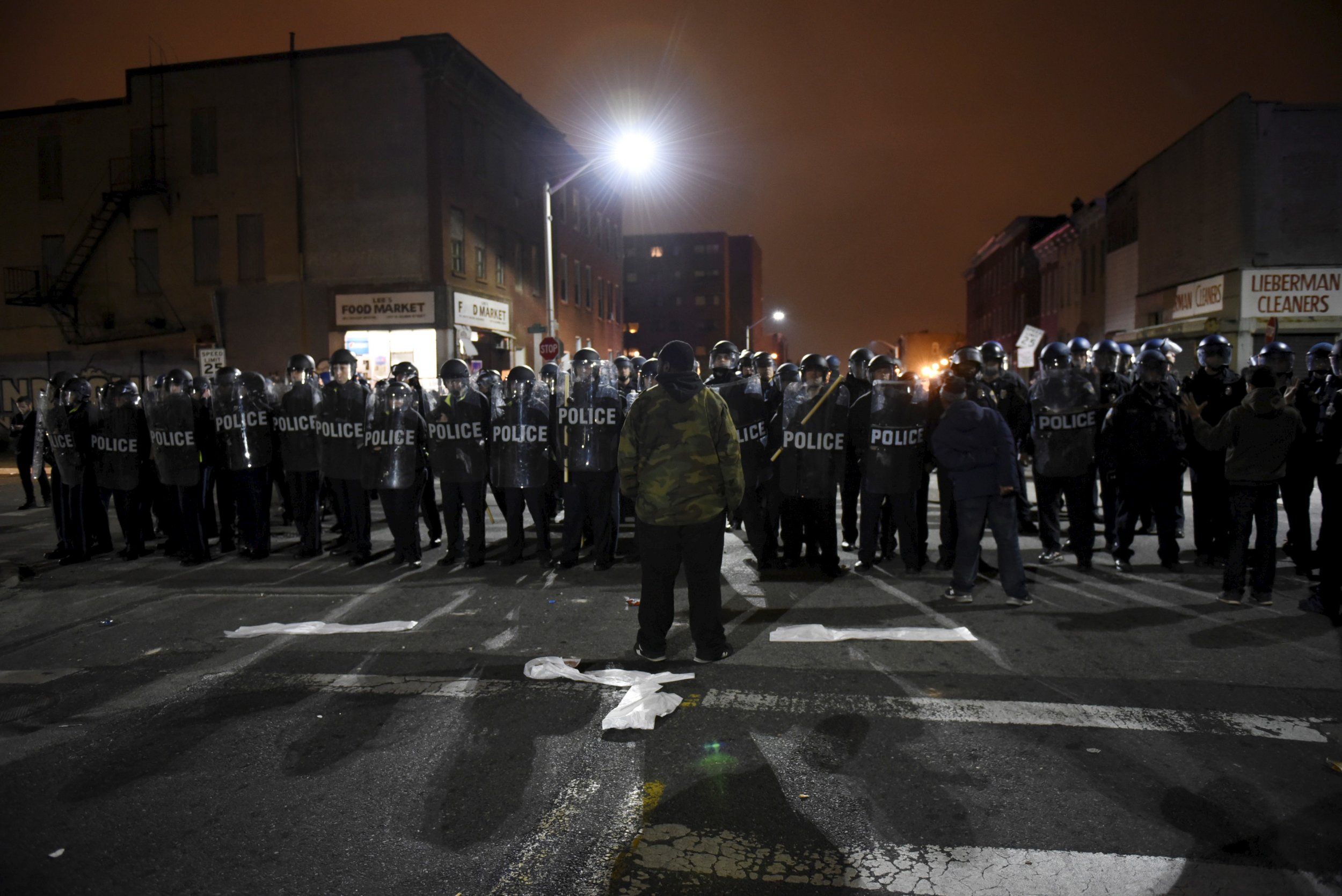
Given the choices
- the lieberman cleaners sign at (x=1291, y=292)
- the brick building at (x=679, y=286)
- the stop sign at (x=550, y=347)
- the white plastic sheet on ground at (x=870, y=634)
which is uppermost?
the brick building at (x=679, y=286)

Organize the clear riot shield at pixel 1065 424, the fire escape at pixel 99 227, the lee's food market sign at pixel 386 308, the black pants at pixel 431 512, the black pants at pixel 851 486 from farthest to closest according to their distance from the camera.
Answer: the fire escape at pixel 99 227
the lee's food market sign at pixel 386 308
the black pants at pixel 431 512
the black pants at pixel 851 486
the clear riot shield at pixel 1065 424

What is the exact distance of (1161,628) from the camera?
6.31 meters

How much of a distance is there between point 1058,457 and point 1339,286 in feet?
73.9

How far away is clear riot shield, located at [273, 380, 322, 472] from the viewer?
379 inches

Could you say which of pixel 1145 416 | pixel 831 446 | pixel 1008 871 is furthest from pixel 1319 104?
pixel 1008 871

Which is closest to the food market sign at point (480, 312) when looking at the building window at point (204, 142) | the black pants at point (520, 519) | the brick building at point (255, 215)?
the brick building at point (255, 215)

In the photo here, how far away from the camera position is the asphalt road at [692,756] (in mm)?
3311

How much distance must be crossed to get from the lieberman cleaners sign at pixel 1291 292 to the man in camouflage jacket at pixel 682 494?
25.1m

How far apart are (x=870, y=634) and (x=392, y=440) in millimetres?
5411

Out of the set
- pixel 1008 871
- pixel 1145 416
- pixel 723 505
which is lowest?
pixel 1008 871

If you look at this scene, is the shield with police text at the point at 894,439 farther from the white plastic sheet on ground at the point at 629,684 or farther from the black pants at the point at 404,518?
the black pants at the point at 404,518

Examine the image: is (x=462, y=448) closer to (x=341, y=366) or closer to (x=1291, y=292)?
(x=341, y=366)

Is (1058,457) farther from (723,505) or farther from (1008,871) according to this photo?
(1008,871)

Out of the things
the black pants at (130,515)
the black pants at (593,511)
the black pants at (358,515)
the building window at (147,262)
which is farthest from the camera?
the building window at (147,262)
